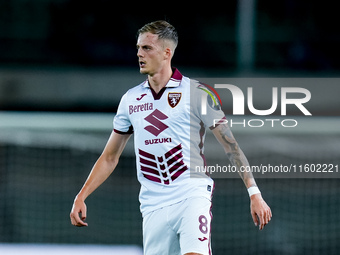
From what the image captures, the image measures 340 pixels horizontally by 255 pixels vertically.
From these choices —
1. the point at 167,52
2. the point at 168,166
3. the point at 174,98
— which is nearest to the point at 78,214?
the point at 168,166

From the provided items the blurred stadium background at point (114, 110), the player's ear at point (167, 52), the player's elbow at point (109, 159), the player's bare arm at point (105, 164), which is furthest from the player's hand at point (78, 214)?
the blurred stadium background at point (114, 110)

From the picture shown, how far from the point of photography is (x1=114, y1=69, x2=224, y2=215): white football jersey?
13.1 ft

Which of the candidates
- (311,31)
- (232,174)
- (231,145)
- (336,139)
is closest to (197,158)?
(231,145)

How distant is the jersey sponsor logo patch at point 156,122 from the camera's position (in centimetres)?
405

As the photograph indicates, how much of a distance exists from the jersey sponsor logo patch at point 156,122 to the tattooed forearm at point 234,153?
36 centimetres

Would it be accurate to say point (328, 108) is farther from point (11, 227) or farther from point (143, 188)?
point (143, 188)

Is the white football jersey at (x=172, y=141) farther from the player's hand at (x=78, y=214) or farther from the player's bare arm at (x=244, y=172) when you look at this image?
the player's hand at (x=78, y=214)

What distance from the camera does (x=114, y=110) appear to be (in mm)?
10820

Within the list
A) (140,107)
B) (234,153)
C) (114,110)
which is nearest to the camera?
(234,153)

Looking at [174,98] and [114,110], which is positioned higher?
[114,110]

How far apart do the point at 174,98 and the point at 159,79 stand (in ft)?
0.58

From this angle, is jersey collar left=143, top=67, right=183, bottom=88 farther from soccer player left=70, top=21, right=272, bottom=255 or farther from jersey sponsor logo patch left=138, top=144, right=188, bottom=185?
jersey sponsor logo patch left=138, top=144, right=188, bottom=185

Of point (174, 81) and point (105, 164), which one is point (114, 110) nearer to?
point (105, 164)

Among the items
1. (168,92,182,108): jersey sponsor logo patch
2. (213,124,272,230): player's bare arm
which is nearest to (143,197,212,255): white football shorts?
(213,124,272,230): player's bare arm
